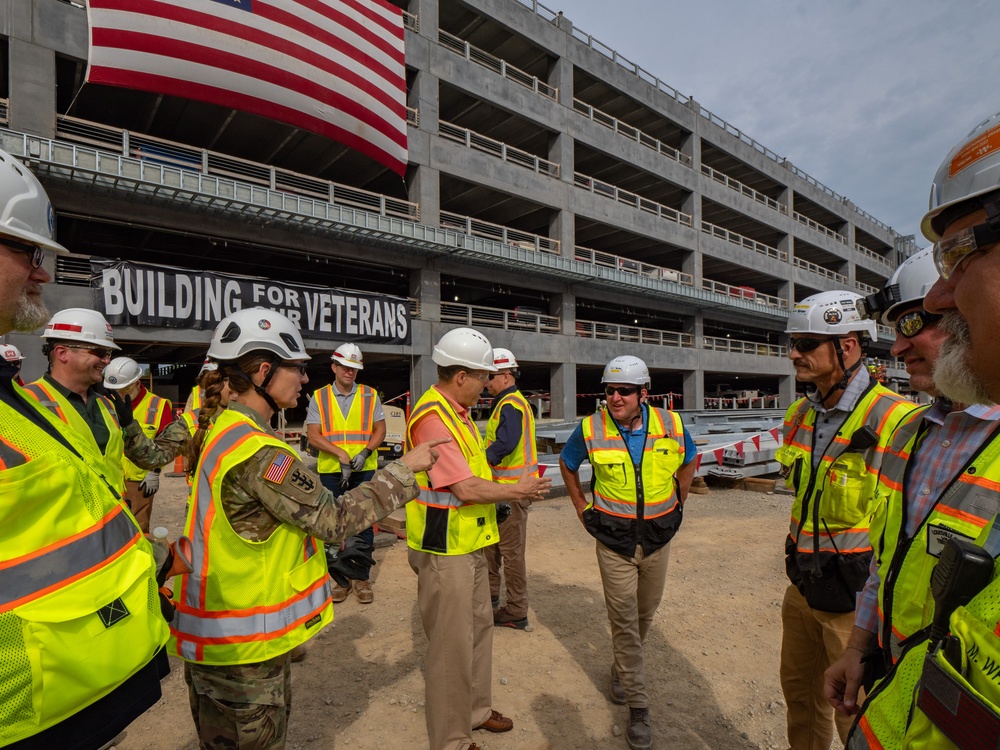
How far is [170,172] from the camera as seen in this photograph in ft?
36.4

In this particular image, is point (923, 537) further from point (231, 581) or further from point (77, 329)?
point (77, 329)

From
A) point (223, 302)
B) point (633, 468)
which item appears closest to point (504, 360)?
point (633, 468)

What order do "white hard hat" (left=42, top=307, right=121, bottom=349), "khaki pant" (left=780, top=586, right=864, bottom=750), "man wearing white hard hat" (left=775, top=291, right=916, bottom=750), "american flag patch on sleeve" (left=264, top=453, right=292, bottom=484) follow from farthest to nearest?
"white hard hat" (left=42, top=307, right=121, bottom=349) → "khaki pant" (left=780, top=586, right=864, bottom=750) → "man wearing white hard hat" (left=775, top=291, right=916, bottom=750) → "american flag patch on sleeve" (left=264, top=453, right=292, bottom=484)

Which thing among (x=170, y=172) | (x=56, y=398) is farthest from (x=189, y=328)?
(x=56, y=398)

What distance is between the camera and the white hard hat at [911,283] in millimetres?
2217

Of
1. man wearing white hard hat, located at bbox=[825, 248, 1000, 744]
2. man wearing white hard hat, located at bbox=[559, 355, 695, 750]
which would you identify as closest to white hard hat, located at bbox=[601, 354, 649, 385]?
man wearing white hard hat, located at bbox=[559, 355, 695, 750]

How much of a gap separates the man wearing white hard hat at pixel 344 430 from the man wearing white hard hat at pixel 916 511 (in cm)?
485

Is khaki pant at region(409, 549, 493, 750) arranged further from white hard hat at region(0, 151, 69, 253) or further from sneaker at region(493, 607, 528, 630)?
white hard hat at region(0, 151, 69, 253)

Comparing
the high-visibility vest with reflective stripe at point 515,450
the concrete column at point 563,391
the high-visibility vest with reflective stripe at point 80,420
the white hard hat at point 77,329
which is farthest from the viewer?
the concrete column at point 563,391

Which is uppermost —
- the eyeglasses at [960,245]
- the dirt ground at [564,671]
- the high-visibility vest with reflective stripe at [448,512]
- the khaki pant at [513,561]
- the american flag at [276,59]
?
the american flag at [276,59]

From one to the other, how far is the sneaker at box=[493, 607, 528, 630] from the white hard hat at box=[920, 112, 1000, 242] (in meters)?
4.32

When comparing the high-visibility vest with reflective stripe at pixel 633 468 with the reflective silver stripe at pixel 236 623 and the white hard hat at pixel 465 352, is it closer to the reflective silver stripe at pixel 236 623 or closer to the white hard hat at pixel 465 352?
the white hard hat at pixel 465 352

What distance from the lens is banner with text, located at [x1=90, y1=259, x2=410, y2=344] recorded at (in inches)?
427

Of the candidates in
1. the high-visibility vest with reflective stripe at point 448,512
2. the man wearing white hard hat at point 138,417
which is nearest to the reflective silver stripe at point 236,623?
the high-visibility vest with reflective stripe at point 448,512
